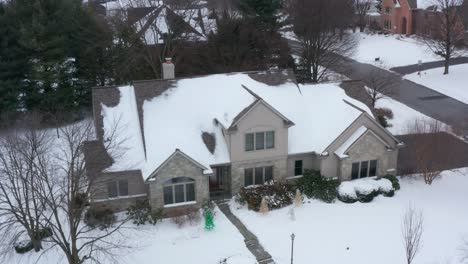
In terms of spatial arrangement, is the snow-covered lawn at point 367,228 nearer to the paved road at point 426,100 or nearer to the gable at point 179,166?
the gable at point 179,166

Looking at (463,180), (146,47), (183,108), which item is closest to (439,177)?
(463,180)

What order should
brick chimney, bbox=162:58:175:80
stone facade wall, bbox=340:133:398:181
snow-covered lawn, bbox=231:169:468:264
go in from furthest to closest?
Answer: 1. brick chimney, bbox=162:58:175:80
2. stone facade wall, bbox=340:133:398:181
3. snow-covered lawn, bbox=231:169:468:264

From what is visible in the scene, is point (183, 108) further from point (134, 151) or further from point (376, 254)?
point (376, 254)

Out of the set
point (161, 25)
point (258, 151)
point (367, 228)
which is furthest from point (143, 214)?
point (161, 25)

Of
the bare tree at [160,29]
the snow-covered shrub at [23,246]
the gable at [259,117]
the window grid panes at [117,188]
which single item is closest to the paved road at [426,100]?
the bare tree at [160,29]

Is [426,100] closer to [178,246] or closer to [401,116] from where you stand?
[401,116]

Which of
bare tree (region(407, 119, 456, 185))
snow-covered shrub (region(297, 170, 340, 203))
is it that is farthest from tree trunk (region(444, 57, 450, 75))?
snow-covered shrub (region(297, 170, 340, 203))

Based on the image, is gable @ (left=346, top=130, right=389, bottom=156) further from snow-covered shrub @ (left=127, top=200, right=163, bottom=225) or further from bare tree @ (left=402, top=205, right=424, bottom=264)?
snow-covered shrub @ (left=127, top=200, right=163, bottom=225)
